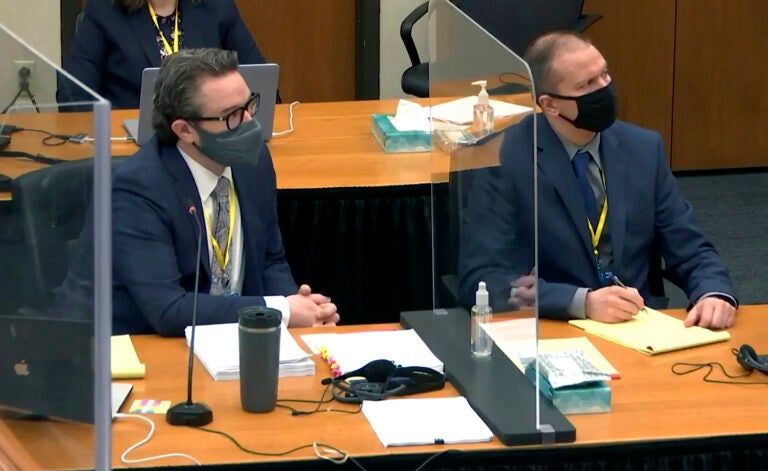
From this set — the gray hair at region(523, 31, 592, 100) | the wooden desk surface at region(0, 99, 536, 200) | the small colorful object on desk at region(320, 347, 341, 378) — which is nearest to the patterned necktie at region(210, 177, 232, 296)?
the small colorful object on desk at region(320, 347, 341, 378)

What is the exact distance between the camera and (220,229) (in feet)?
10.4

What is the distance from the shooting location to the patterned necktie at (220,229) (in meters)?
3.16

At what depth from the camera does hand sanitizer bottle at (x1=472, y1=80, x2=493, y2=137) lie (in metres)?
2.55

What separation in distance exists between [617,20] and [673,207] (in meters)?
3.55

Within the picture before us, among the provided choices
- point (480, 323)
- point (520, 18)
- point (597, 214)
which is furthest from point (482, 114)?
point (520, 18)

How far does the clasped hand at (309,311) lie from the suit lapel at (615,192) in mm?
750

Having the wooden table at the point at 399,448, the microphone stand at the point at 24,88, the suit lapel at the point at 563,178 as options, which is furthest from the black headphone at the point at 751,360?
the microphone stand at the point at 24,88

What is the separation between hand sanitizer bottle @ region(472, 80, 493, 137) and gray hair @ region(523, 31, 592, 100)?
63cm

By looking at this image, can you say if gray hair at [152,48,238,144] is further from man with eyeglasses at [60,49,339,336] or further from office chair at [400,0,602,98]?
office chair at [400,0,602,98]

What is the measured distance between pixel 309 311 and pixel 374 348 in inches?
12.5

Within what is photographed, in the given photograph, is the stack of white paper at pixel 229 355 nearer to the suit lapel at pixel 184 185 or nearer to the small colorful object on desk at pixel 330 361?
the small colorful object on desk at pixel 330 361

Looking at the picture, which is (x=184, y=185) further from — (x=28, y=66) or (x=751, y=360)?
(x=751, y=360)

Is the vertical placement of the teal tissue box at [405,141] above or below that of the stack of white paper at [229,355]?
above

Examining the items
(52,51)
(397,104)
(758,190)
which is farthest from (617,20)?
(52,51)
